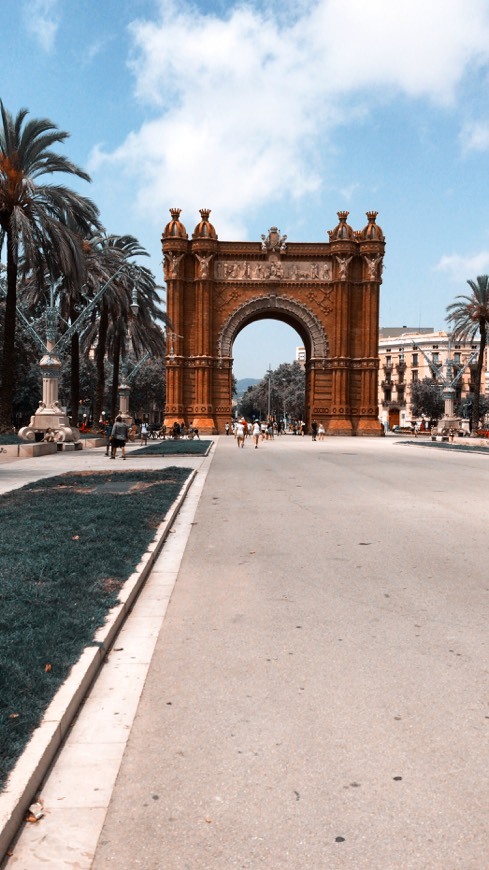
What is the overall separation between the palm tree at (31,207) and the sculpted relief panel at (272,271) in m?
32.8

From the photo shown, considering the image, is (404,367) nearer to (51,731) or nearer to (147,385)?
(147,385)

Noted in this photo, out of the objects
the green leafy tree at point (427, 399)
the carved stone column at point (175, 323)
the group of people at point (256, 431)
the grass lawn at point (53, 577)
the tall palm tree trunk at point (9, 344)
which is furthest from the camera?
the green leafy tree at point (427, 399)

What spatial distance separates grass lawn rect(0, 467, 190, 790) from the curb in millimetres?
40

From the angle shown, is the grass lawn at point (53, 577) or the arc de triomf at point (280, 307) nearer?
the grass lawn at point (53, 577)

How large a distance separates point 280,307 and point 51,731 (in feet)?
189

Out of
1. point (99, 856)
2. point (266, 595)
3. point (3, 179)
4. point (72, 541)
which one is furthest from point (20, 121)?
point (99, 856)

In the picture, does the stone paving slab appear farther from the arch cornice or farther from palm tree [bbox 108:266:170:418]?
the arch cornice

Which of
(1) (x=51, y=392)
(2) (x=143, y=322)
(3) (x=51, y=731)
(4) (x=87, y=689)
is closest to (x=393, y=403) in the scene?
(2) (x=143, y=322)

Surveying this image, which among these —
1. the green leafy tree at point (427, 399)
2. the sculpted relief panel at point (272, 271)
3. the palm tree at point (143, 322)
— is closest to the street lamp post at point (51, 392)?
the palm tree at point (143, 322)

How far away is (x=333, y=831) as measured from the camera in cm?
261

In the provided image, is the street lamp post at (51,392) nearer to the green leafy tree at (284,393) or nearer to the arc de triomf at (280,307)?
the arc de triomf at (280,307)

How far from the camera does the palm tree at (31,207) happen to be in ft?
82.0

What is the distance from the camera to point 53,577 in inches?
220

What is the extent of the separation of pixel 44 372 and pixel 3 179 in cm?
799
